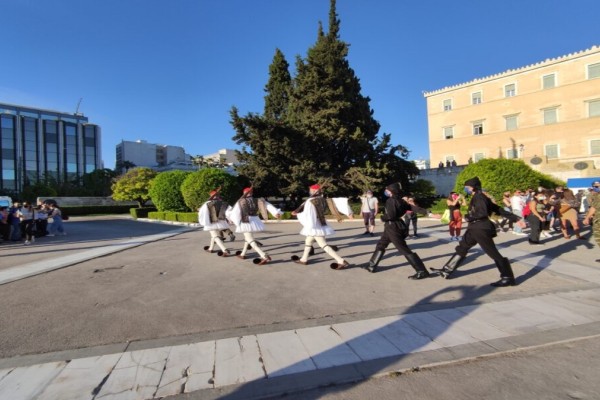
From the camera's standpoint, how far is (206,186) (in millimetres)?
22750

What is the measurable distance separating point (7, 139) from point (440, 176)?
75.7 metres

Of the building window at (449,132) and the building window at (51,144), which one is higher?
the building window at (51,144)

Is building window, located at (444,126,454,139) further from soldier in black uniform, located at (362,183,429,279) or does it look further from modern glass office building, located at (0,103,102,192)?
modern glass office building, located at (0,103,102,192)

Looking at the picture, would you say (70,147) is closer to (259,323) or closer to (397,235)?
(397,235)

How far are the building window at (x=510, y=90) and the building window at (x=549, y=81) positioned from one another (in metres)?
2.67

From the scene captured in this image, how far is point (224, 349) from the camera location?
3787 mm

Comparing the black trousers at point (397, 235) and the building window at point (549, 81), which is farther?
the building window at point (549, 81)

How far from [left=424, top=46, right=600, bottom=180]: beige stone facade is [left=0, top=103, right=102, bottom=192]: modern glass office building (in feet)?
205

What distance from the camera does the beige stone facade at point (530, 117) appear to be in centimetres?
3372

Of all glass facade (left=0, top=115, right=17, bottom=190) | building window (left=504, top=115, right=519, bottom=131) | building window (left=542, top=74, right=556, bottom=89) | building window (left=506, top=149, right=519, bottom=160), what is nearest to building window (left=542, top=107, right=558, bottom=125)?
building window (left=542, top=74, right=556, bottom=89)

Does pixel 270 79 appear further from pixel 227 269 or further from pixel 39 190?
pixel 39 190

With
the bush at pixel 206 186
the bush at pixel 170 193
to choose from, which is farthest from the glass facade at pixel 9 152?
the bush at pixel 206 186

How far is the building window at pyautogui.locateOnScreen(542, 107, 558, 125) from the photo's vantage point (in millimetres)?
36188

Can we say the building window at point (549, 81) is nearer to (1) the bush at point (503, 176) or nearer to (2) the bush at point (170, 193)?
(1) the bush at point (503, 176)
